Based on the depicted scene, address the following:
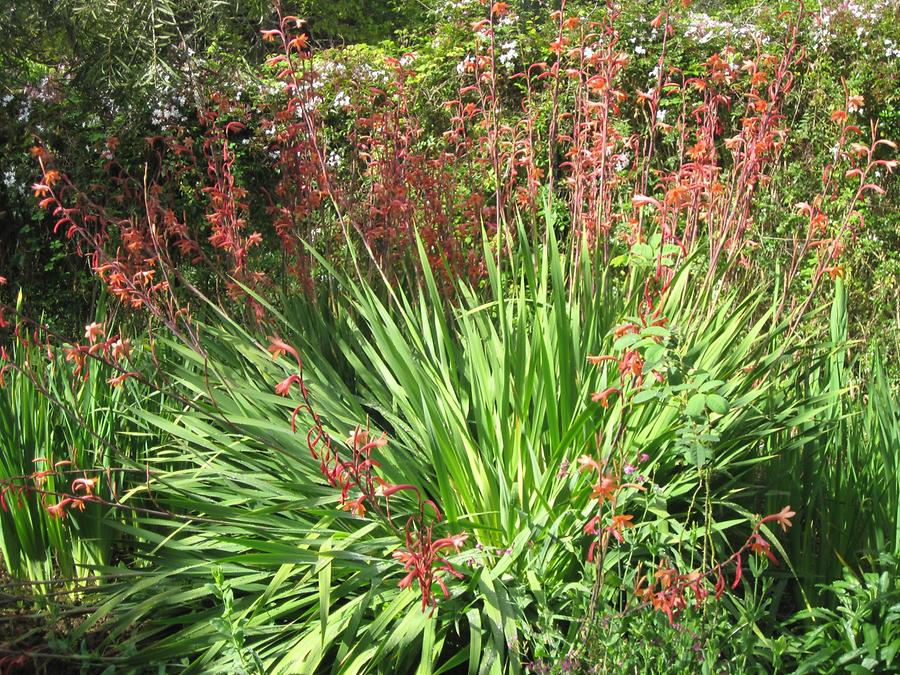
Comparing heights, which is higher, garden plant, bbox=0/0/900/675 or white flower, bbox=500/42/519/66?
white flower, bbox=500/42/519/66

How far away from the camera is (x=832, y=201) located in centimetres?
646

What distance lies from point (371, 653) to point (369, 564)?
274 mm

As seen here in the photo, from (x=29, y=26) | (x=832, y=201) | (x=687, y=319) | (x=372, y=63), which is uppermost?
(x=29, y=26)

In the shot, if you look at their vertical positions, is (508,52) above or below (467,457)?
above

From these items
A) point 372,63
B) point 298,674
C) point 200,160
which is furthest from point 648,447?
point 372,63

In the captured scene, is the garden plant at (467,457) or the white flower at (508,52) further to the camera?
the white flower at (508,52)

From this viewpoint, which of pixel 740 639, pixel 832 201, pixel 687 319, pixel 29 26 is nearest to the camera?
pixel 740 639

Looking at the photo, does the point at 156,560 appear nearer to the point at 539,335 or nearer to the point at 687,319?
the point at 539,335

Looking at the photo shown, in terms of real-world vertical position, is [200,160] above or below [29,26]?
below

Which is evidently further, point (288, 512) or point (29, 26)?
point (29, 26)

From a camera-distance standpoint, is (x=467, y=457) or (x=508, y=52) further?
(x=508, y=52)

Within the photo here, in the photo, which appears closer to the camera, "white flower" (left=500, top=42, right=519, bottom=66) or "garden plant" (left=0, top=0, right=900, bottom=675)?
"garden plant" (left=0, top=0, right=900, bottom=675)

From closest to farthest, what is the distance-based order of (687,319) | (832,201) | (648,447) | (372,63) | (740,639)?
1. (740,639)
2. (648,447)
3. (687,319)
4. (832,201)
5. (372,63)

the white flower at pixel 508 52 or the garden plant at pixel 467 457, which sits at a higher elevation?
the white flower at pixel 508 52
